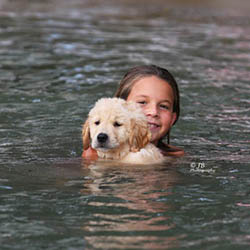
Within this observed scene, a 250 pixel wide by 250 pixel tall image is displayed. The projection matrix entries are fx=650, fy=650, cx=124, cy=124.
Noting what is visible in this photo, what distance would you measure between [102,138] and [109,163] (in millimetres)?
392

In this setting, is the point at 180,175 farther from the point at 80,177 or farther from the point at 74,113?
the point at 74,113

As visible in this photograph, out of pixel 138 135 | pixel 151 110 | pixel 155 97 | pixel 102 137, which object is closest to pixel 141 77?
pixel 155 97

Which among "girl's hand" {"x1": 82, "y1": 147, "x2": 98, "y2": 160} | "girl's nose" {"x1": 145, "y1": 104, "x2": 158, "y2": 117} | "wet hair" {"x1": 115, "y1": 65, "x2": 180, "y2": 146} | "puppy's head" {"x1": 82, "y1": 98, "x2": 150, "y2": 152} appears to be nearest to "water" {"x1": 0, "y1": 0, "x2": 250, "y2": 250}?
"girl's hand" {"x1": 82, "y1": 147, "x2": 98, "y2": 160}

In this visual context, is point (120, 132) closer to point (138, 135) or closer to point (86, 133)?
point (138, 135)

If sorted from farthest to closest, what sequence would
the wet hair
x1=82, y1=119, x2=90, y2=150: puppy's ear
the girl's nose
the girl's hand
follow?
the wet hair, the girl's nose, the girl's hand, x1=82, y1=119, x2=90, y2=150: puppy's ear

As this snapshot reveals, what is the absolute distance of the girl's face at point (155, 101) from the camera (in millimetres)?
6371

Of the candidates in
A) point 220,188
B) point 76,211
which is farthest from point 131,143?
point 76,211

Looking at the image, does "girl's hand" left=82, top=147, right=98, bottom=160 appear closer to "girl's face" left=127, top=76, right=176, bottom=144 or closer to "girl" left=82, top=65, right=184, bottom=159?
"girl" left=82, top=65, right=184, bottom=159

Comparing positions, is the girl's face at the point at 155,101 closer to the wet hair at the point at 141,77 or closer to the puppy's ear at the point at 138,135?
the wet hair at the point at 141,77

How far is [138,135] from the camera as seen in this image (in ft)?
18.7

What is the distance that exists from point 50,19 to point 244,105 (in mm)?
11629

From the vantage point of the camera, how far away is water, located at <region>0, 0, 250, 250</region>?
4.18 metres

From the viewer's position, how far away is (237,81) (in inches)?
431

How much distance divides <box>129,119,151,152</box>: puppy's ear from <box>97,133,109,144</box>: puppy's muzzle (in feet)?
0.81
